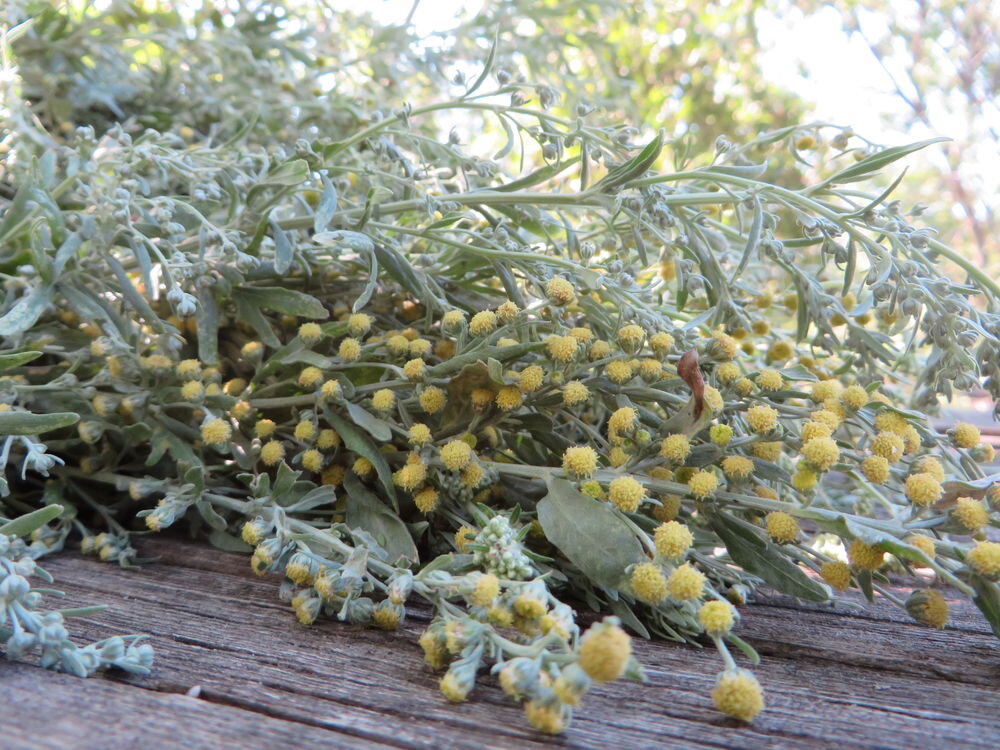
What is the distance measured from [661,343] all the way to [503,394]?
0.56ft

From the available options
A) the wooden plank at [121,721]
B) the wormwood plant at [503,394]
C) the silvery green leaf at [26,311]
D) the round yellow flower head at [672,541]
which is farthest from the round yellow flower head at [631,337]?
the silvery green leaf at [26,311]

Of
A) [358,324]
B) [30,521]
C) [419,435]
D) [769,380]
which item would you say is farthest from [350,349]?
[769,380]

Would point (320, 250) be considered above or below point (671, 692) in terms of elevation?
above

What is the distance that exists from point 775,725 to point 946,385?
0.52 meters

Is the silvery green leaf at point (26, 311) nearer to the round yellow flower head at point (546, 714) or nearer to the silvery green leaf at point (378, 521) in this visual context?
the silvery green leaf at point (378, 521)

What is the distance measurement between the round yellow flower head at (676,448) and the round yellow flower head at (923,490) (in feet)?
0.63

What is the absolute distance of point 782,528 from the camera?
745 mm

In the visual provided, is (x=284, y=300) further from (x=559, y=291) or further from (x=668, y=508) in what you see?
(x=668, y=508)

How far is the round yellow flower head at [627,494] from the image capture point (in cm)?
73

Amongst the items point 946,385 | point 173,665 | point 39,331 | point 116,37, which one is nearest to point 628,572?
point 173,665

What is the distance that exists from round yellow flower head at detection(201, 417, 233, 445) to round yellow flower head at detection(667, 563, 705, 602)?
53 cm

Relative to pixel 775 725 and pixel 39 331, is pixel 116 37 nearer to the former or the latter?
pixel 39 331

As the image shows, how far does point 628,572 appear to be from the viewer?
682 mm

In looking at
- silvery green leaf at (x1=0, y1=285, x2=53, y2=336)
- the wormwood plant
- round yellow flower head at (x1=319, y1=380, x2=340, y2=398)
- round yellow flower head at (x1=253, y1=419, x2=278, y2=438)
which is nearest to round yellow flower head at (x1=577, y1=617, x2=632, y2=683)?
the wormwood plant
